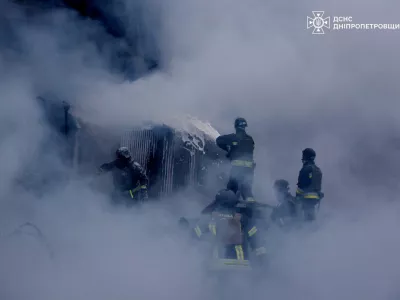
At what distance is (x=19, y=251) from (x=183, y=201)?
3096 mm

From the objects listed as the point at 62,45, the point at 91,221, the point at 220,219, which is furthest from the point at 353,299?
the point at 62,45

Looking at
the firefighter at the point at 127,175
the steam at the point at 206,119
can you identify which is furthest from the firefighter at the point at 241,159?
the firefighter at the point at 127,175

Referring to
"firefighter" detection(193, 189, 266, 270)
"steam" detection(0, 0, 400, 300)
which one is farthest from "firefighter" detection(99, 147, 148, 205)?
"firefighter" detection(193, 189, 266, 270)

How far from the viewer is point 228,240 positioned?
16.3 feet

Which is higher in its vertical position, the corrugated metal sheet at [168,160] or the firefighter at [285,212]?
the corrugated metal sheet at [168,160]

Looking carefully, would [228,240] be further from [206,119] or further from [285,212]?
[206,119]

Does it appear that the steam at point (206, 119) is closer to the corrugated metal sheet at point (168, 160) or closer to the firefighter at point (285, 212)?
the firefighter at point (285, 212)

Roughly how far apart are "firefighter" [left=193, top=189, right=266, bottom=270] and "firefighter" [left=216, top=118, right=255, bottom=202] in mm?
981

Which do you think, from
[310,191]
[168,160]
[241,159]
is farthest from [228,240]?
[168,160]

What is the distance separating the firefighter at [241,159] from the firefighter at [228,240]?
981 mm

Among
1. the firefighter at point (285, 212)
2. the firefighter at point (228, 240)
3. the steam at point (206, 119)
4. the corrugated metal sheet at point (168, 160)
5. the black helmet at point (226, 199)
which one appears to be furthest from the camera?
the corrugated metal sheet at point (168, 160)

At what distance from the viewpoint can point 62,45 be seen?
23.4 ft

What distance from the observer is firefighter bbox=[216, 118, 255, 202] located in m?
6.22

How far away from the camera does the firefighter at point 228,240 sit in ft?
16.2
